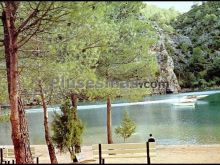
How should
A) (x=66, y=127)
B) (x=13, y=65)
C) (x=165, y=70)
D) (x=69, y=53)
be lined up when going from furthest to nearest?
(x=165, y=70), (x=66, y=127), (x=69, y=53), (x=13, y=65)

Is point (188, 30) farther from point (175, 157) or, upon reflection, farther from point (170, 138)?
point (175, 157)

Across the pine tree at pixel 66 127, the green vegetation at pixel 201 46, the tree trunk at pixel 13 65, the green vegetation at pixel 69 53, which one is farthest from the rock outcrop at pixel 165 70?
the tree trunk at pixel 13 65

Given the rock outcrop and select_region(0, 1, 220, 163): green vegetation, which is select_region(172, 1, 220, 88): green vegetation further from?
select_region(0, 1, 220, 163): green vegetation

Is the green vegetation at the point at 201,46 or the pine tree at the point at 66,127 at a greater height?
the green vegetation at the point at 201,46

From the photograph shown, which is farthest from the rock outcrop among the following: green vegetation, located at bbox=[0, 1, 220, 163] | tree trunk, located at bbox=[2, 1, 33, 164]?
tree trunk, located at bbox=[2, 1, 33, 164]

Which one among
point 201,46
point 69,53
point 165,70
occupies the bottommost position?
point 69,53

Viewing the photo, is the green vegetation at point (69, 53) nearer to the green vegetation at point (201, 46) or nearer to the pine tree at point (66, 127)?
the pine tree at point (66, 127)

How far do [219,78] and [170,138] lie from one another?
85207 mm

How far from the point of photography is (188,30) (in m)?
126

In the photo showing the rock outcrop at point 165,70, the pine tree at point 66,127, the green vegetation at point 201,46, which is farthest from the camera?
the green vegetation at point 201,46

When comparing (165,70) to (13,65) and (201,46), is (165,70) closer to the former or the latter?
(201,46)

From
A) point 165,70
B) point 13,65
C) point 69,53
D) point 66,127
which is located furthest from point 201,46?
point 13,65

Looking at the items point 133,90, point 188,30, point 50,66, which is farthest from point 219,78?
point 50,66

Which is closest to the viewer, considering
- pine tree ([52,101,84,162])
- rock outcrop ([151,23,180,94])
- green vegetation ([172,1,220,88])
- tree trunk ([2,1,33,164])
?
tree trunk ([2,1,33,164])
